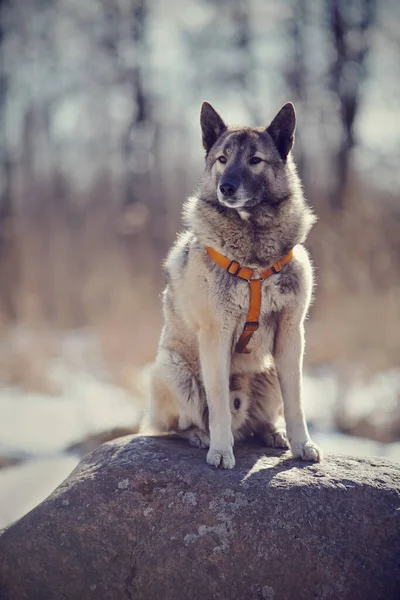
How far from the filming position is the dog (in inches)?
124

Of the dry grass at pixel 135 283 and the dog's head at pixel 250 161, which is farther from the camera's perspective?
the dry grass at pixel 135 283

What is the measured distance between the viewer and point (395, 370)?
7.29 m

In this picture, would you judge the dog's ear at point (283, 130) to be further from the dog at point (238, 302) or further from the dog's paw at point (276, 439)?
the dog's paw at point (276, 439)

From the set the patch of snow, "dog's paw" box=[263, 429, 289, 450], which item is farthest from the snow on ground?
"dog's paw" box=[263, 429, 289, 450]

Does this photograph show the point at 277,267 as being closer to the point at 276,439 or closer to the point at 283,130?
the point at 283,130

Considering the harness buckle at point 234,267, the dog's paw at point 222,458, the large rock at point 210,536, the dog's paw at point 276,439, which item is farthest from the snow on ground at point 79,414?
the harness buckle at point 234,267

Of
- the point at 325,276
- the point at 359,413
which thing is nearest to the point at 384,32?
the point at 325,276

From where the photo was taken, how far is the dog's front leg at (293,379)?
127 inches

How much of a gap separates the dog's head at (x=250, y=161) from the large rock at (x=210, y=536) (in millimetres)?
1493

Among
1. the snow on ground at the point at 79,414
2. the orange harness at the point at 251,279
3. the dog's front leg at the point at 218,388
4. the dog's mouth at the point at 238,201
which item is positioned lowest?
the snow on ground at the point at 79,414

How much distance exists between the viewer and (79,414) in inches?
257

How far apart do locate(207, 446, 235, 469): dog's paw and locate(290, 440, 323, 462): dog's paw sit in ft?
1.29

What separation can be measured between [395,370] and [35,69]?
411 inches

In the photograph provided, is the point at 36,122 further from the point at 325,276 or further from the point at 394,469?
the point at 394,469
